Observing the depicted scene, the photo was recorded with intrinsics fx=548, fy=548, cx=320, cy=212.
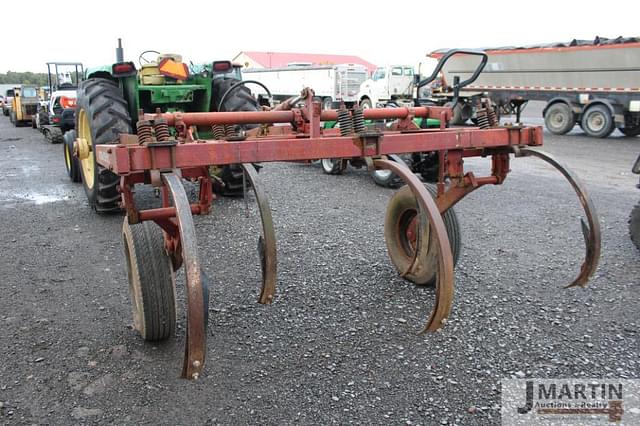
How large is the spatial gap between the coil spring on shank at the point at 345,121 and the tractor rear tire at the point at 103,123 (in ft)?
10.1

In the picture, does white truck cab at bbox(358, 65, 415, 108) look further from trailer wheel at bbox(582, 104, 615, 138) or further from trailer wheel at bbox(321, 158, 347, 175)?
trailer wheel at bbox(321, 158, 347, 175)

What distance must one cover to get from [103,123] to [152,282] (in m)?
3.17

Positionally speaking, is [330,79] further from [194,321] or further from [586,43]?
[194,321]

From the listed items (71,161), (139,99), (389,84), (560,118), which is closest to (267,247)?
(139,99)

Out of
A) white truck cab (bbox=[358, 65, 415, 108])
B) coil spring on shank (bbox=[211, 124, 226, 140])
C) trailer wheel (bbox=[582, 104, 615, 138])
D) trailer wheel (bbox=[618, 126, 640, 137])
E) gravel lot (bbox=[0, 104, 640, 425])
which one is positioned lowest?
gravel lot (bbox=[0, 104, 640, 425])

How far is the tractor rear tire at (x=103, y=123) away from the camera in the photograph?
5.54 m

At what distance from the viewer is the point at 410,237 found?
164 inches

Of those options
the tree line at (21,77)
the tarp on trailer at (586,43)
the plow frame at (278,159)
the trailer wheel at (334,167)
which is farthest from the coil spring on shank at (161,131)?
the tree line at (21,77)

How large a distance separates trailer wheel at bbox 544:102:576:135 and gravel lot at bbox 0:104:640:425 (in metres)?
10.7

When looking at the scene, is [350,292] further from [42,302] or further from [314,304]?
[42,302]

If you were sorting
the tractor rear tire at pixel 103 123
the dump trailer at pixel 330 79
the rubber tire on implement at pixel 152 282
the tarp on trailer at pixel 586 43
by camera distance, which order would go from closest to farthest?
the rubber tire on implement at pixel 152 282
the tractor rear tire at pixel 103 123
the tarp on trailer at pixel 586 43
the dump trailer at pixel 330 79

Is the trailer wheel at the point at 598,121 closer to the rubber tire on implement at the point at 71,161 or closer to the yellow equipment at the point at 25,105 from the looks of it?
the rubber tire on implement at the point at 71,161

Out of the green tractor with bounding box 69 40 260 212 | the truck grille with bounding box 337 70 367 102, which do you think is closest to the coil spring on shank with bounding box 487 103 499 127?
the green tractor with bounding box 69 40 260 212

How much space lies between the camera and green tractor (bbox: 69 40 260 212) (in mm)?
5645
